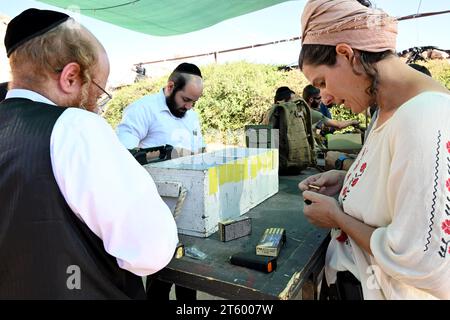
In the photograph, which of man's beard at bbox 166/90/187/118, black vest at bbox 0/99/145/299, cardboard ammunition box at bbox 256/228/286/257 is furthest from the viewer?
man's beard at bbox 166/90/187/118

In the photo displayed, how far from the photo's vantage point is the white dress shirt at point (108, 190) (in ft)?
2.23

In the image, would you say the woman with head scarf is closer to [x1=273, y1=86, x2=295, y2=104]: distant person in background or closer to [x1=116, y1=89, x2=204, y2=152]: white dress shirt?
[x1=116, y1=89, x2=204, y2=152]: white dress shirt

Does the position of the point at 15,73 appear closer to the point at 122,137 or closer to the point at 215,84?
the point at 122,137

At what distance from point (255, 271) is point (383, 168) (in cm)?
46

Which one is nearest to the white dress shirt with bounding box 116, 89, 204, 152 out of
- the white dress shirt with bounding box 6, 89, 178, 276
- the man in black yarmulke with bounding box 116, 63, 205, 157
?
the man in black yarmulke with bounding box 116, 63, 205, 157

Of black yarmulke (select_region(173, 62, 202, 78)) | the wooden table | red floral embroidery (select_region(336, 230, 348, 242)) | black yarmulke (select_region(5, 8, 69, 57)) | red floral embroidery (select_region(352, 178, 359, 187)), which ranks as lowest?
the wooden table

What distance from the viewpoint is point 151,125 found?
2658 millimetres

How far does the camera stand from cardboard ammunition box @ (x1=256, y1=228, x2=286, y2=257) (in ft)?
3.27

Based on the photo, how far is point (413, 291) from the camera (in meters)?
0.82

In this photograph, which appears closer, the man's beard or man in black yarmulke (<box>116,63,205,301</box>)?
man in black yarmulke (<box>116,63,205,301</box>)

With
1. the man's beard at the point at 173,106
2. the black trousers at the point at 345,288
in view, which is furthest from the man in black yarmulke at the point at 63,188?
the man's beard at the point at 173,106

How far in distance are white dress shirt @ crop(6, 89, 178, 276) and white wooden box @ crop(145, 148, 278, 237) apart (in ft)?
1.32

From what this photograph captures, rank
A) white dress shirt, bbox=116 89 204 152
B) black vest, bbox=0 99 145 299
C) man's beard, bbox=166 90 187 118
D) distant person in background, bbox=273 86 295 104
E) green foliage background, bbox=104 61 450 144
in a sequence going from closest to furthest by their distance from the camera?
1. black vest, bbox=0 99 145 299
2. white dress shirt, bbox=116 89 204 152
3. man's beard, bbox=166 90 187 118
4. distant person in background, bbox=273 86 295 104
5. green foliage background, bbox=104 61 450 144

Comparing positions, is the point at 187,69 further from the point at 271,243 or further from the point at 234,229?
the point at 271,243
